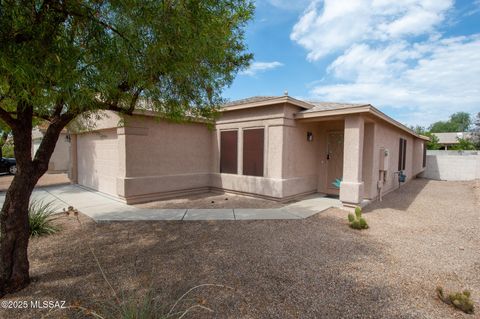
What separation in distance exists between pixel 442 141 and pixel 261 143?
40.3 meters

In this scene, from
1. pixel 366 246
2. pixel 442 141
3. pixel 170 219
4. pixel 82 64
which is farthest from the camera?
pixel 442 141

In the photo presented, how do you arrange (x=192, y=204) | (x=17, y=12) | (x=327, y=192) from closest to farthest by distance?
(x=17, y=12) < (x=192, y=204) < (x=327, y=192)

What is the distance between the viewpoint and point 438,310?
9.37 feet

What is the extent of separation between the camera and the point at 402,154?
12.7m

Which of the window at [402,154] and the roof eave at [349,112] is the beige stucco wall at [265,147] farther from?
the window at [402,154]

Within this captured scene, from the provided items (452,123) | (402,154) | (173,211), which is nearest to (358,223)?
(173,211)

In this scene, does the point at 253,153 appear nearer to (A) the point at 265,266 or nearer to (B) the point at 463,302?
(A) the point at 265,266

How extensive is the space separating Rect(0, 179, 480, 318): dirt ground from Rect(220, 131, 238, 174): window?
3792mm

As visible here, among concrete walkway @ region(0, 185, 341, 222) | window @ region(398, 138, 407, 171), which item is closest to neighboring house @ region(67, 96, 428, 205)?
concrete walkway @ region(0, 185, 341, 222)

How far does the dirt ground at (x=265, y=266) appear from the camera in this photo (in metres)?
2.91

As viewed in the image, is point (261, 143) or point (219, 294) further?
point (261, 143)

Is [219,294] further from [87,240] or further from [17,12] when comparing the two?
[17,12]

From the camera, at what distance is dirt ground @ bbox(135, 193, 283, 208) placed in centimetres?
769

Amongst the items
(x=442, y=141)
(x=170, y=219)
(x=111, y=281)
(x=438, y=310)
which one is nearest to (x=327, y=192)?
(x=170, y=219)
